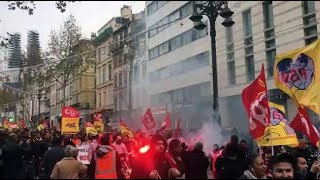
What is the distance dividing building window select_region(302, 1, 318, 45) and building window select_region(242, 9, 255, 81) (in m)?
4.17

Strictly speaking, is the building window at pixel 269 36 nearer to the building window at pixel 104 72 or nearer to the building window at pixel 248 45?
the building window at pixel 248 45

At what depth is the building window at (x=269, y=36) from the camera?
933 inches

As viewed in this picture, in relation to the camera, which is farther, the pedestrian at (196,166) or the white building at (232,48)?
the white building at (232,48)

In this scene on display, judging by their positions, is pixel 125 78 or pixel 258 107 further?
pixel 125 78

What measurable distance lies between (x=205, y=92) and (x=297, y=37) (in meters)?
10.5

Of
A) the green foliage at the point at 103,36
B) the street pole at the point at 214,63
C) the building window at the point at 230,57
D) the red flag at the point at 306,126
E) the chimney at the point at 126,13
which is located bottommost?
the red flag at the point at 306,126

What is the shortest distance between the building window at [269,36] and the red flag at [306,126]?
50.6ft

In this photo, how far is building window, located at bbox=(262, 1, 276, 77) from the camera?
2370cm

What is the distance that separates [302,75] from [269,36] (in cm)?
1618

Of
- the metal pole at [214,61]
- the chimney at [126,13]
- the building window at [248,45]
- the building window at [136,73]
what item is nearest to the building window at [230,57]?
the building window at [248,45]

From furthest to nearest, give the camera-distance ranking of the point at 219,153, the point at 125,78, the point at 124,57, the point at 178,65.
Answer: the point at 125,78 < the point at 124,57 < the point at 178,65 < the point at 219,153

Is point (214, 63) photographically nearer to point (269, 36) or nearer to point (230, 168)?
point (230, 168)

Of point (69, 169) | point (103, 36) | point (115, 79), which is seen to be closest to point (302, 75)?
point (69, 169)

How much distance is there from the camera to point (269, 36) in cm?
2408
